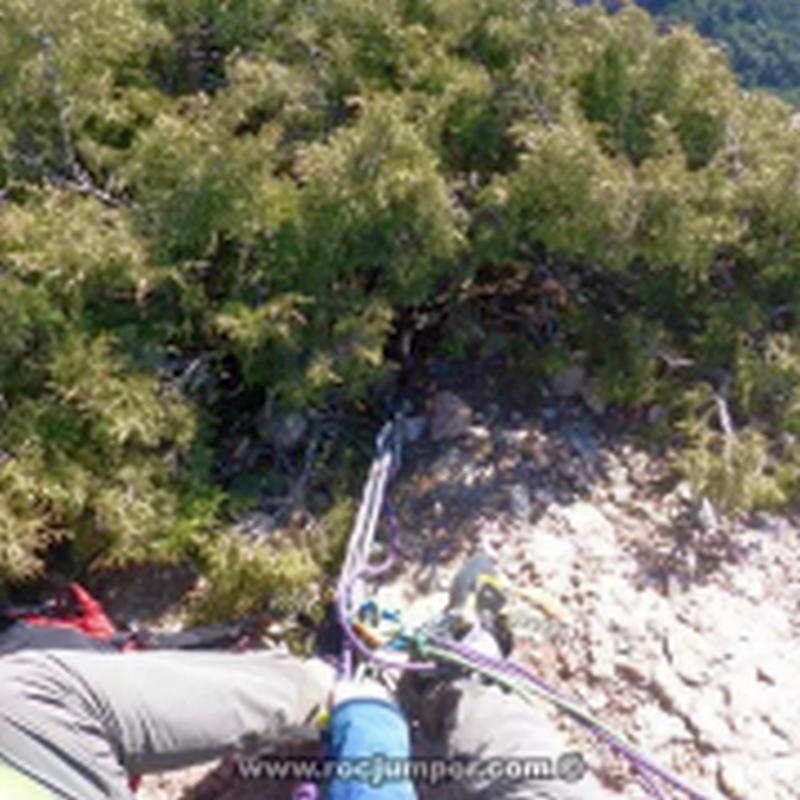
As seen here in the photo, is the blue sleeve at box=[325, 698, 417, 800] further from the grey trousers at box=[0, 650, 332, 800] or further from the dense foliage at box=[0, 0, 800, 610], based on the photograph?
the dense foliage at box=[0, 0, 800, 610]

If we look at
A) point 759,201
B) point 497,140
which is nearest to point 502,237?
point 497,140

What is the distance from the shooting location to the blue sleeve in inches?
114

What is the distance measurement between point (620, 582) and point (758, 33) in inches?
2722

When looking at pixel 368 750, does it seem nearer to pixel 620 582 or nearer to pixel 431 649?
pixel 431 649

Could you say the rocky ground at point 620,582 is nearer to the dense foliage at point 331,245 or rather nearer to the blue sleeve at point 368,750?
the dense foliage at point 331,245

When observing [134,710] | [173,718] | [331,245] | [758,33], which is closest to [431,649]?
[173,718]

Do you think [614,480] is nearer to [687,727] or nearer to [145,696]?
[687,727]

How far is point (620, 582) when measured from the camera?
3.81 meters

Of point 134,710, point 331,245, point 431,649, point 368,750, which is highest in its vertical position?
point 331,245

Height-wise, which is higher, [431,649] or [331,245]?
[331,245]

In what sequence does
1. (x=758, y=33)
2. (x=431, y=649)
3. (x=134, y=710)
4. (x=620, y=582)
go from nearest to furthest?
(x=134, y=710), (x=431, y=649), (x=620, y=582), (x=758, y=33)

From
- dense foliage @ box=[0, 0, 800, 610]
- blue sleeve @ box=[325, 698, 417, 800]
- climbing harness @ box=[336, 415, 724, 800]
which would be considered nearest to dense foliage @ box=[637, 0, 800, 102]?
dense foliage @ box=[0, 0, 800, 610]

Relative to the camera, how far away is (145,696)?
2971mm

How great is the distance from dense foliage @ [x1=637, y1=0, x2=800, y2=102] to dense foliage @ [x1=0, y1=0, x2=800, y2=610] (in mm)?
59139
